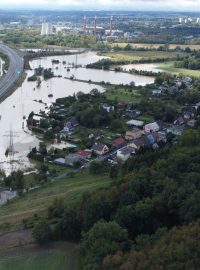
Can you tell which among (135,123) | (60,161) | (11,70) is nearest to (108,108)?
(135,123)

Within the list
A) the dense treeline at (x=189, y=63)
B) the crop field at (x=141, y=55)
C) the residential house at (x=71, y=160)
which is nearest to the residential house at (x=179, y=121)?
the residential house at (x=71, y=160)

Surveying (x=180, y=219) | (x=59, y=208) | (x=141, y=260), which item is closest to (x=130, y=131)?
(x=59, y=208)

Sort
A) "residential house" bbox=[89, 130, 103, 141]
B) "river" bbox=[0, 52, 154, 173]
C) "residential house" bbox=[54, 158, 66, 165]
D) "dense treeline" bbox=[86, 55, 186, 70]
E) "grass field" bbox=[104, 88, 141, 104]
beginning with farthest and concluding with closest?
"dense treeline" bbox=[86, 55, 186, 70] < "grass field" bbox=[104, 88, 141, 104] < "residential house" bbox=[89, 130, 103, 141] < "river" bbox=[0, 52, 154, 173] < "residential house" bbox=[54, 158, 66, 165]

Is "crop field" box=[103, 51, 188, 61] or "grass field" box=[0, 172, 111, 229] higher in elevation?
"crop field" box=[103, 51, 188, 61]

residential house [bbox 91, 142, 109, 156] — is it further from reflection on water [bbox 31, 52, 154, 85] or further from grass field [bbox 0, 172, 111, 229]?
reflection on water [bbox 31, 52, 154, 85]

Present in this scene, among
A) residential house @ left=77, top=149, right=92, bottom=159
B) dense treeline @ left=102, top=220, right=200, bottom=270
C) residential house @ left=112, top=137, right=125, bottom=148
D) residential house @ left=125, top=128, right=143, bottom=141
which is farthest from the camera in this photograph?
residential house @ left=125, top=128, right=143, bottom=141

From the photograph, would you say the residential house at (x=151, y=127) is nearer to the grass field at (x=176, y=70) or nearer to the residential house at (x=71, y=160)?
the residential house at (x=71, y=160)

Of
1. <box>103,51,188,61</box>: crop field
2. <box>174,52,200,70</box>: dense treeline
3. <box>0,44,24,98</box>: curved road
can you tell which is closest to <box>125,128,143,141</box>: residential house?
<box>0,44,24,98</box>: curved road
